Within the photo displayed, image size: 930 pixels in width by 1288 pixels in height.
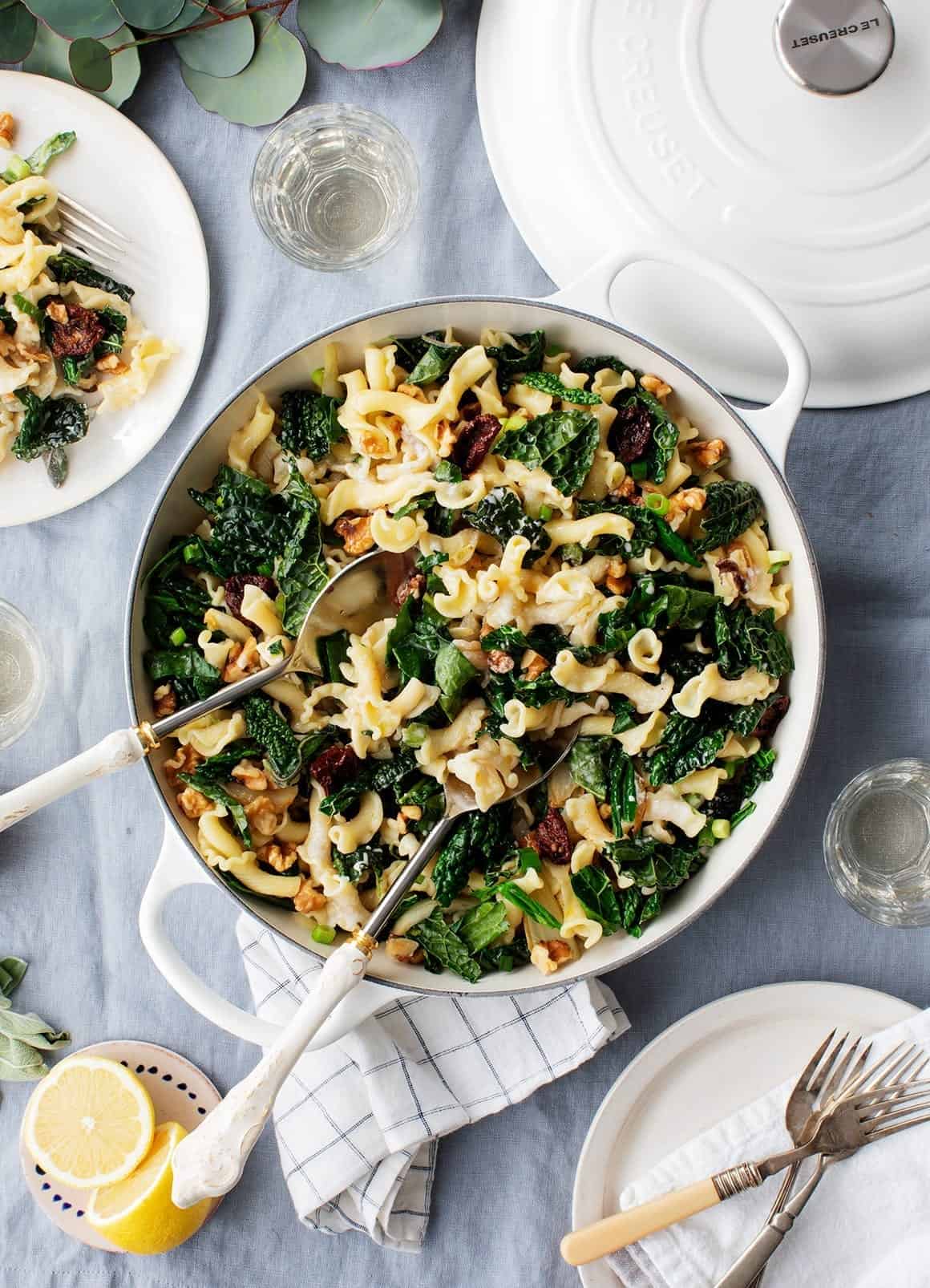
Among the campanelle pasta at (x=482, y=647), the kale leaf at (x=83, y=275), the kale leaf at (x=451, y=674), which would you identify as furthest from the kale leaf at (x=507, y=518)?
the kale leaf at (x=83, y=275)

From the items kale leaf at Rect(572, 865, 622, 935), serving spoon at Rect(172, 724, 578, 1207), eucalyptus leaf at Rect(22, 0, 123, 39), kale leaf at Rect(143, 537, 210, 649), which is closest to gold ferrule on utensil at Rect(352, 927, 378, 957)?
serving spoon at Rect(172, 724, 578, 1207)

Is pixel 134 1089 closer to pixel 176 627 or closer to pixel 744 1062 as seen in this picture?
pixel 176 627

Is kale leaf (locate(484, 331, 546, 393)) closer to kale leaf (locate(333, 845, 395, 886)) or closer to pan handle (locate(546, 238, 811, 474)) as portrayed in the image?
pan handle (locate(546, 238, 811, 474))

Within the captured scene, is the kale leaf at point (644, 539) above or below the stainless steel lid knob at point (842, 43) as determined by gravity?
below

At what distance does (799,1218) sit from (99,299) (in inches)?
106

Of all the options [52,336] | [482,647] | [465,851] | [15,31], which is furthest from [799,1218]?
[15,31]

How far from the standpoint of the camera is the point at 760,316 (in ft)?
7.31

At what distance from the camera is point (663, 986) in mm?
2723

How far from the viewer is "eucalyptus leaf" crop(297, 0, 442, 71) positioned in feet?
8.50

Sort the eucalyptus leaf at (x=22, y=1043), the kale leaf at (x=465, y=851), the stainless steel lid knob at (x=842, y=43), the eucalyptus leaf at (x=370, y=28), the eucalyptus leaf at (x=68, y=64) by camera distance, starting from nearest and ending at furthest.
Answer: the stainless steel lid knob at (x=842, y=43)
the kale leaf at (x=465, y=851)
the eucalyptus leaf at (x=370, y=28)
the eucalyptus leaf at (x=68, y=64)
the eucalyptus leaf at (x=22, y=1043)

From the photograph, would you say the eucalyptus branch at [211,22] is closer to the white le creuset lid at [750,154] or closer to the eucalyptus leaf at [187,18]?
the eucalyptus leaf at [187,18]

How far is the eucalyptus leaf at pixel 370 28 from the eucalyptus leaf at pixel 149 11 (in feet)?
0.97

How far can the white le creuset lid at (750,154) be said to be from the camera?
2.27 m

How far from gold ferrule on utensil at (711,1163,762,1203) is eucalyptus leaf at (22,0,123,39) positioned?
2953mm
